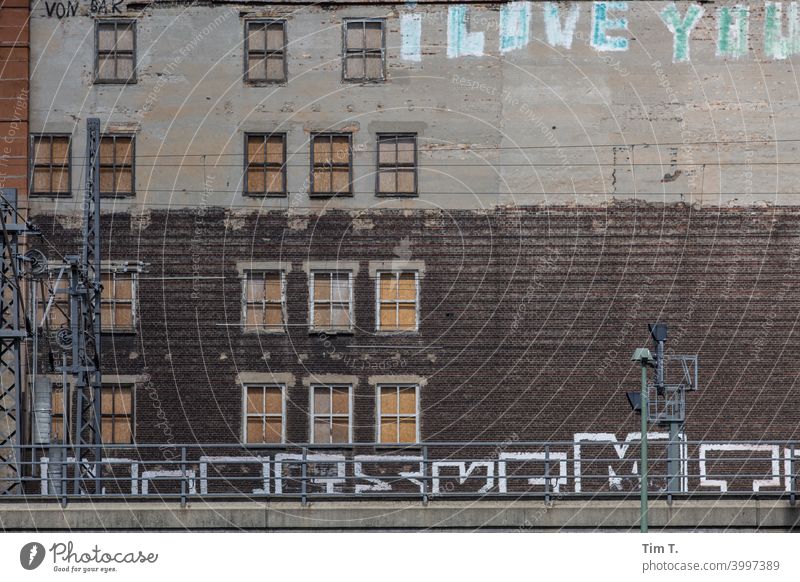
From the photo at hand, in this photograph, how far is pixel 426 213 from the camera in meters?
42.8

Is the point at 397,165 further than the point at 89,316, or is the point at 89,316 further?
the point at 397,165

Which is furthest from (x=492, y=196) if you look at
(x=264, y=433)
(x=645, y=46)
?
(x=264, y=433)

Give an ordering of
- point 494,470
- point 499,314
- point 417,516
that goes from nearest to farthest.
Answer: point 417,516, point 494,470, point 499,314

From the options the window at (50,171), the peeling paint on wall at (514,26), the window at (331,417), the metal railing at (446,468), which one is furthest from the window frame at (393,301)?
the window at (50,171)

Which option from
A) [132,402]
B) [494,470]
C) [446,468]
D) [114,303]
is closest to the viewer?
[494,470]

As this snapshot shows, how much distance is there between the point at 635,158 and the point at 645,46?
10.3 feet

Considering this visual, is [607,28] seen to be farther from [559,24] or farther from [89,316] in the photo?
[89,316]

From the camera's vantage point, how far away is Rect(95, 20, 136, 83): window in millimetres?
43906

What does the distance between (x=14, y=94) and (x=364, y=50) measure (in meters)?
9.38

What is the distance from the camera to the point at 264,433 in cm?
4206

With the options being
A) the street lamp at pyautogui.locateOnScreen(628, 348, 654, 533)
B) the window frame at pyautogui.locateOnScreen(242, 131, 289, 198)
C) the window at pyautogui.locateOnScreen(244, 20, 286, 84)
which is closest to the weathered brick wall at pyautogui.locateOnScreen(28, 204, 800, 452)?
the window frame at pyautogui.locateOnScreen(242, 131, 289, 198)

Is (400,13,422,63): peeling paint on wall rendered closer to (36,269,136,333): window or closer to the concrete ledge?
(36,269,136,333): window

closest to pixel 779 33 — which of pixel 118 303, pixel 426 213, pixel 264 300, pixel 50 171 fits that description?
pixel 426 213

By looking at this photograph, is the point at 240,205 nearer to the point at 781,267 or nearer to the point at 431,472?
the point at 431,472
